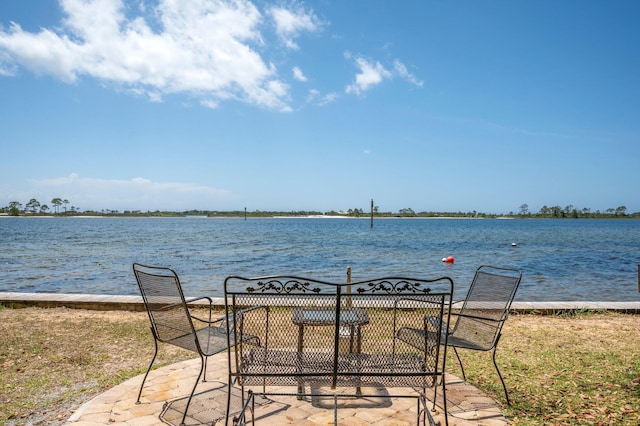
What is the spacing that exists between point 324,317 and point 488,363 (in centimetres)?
249

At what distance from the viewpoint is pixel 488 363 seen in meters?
4.98

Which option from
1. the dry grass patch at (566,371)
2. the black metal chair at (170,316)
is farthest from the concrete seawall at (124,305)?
the black metal chair at (170,316)

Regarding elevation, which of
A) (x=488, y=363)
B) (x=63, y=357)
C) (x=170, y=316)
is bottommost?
(x=63, y=357)

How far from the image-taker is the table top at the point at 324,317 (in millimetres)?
3471

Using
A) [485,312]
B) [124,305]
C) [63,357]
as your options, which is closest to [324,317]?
[485,312]

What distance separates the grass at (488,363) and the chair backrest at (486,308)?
0.50 m

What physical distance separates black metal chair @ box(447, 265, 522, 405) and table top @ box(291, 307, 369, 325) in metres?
0.83

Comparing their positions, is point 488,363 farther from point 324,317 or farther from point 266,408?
point 266,408

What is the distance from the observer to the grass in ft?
12.2

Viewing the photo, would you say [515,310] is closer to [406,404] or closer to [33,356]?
[406,404]

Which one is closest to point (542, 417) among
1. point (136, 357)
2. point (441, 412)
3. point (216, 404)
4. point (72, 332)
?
point (441, 412)

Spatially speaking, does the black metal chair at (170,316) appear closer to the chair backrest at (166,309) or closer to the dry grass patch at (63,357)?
the chair backrest at (166,309)

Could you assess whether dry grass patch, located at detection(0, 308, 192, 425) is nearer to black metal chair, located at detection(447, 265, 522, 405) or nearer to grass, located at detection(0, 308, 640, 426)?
grass, located at detection(0, 308, 640, 426)

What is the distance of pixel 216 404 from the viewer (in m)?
3.73
